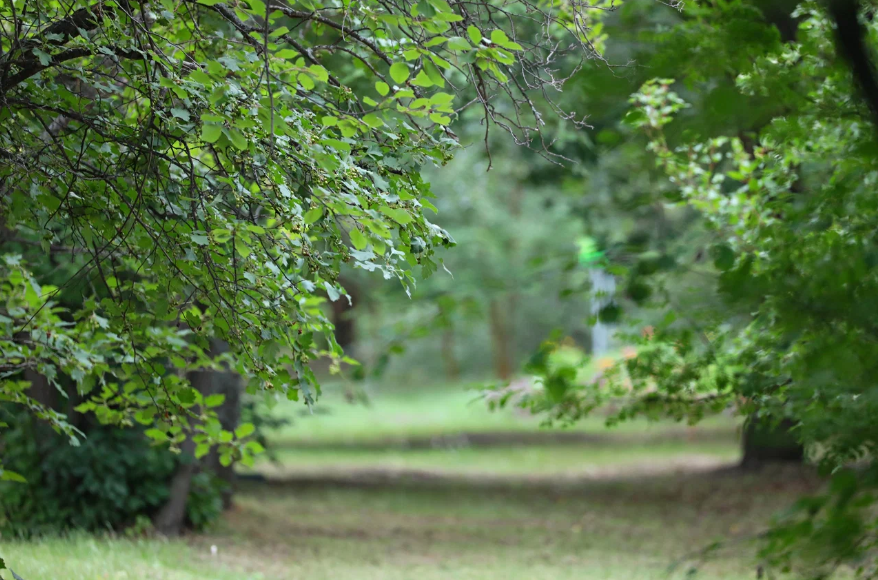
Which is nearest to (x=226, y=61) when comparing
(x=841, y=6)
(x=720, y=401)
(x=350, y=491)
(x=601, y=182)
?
(x=841, y=6)

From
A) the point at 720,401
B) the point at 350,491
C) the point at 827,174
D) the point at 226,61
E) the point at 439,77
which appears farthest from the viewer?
the point at 350,491

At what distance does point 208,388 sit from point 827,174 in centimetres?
584

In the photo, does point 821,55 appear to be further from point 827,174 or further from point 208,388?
point 208,388

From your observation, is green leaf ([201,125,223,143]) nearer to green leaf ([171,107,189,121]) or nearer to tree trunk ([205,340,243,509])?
green leaf ([171,107,189,121])

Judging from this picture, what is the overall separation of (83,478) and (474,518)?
460 cm

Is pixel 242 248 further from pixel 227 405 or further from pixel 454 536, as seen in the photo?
pixel 454 536

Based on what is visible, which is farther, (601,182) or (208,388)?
(601,182)

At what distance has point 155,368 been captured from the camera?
13.1 ft

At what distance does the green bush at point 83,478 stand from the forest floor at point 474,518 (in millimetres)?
492

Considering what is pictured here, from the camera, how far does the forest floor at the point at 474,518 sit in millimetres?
6719

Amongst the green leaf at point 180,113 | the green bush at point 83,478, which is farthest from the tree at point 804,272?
the green bush at point 83,478

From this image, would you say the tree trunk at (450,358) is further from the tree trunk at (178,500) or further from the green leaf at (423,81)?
the green leaf at (423,81)

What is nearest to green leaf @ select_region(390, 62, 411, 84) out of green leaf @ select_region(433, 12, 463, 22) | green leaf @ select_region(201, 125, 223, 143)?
green leaf @ select_region(433, 12, 463, 22)

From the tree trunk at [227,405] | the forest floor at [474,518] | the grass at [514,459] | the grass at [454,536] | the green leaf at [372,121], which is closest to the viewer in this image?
the green leaf at [372,121]
